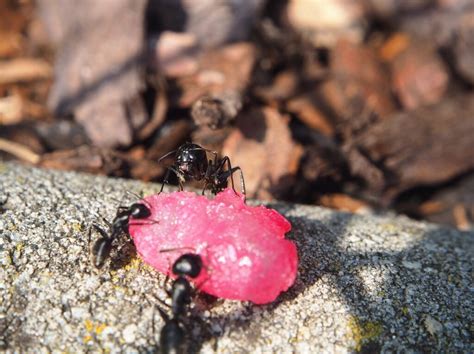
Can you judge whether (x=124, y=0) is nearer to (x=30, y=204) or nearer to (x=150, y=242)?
(x=30, y=204)

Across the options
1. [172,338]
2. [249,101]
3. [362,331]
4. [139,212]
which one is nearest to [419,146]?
[249,101]

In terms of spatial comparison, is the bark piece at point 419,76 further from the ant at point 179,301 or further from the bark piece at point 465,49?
the ant at point 179,301

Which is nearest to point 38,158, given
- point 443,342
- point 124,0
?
point 124,0

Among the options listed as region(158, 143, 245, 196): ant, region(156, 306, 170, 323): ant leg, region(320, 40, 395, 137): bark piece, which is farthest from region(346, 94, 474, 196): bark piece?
region(156, 306, 170, 323): ant leg

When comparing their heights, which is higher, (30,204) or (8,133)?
(30,204)

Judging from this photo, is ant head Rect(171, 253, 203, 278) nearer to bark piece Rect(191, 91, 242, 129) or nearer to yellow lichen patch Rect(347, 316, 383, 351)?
yellow lichen patch Rect(347, 316, 383, 351)

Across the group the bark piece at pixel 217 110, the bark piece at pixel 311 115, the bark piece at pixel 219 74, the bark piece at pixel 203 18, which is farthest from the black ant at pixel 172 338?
the bark piece at pixel 203 18
